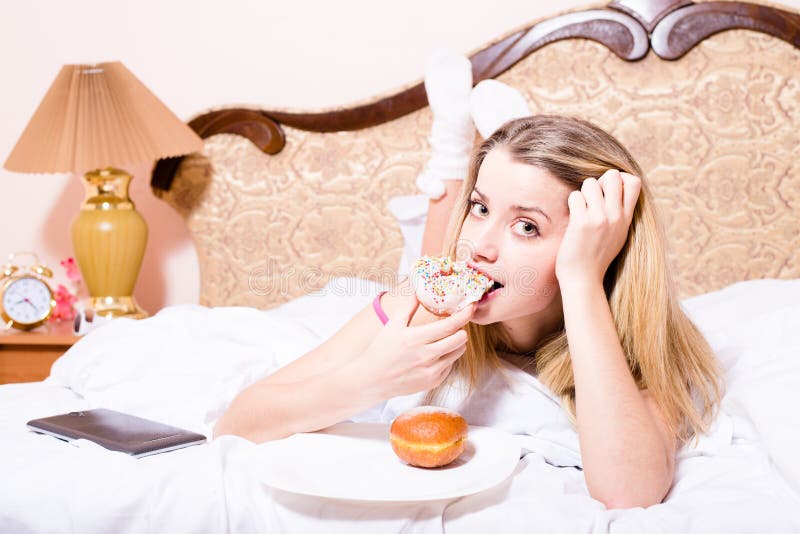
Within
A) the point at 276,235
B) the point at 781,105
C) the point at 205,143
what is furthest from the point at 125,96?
the point at 781,105

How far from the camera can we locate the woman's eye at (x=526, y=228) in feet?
4.46

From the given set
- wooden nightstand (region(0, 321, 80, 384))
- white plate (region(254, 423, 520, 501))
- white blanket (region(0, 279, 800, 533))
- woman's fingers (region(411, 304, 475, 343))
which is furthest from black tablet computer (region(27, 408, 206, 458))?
wooden nightstand (region(0, 321, 80, 384))

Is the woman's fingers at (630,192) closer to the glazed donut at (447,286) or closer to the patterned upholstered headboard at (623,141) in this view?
the glazed donut at (447,286)

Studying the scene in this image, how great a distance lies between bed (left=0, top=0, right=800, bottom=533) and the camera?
115 cm

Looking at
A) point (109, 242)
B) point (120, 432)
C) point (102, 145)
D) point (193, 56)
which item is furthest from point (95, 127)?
point (120, 432)

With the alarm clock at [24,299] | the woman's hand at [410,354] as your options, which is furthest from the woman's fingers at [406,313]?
the alarm clock at [24,299]

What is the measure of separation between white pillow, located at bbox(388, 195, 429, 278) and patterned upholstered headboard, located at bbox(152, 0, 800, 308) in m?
0.13

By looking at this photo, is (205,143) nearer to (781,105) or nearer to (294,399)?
(294,399)

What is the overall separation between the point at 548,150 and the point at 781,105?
1.35 meters

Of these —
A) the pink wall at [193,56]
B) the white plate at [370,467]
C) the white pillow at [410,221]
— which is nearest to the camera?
the white plate at [370,467]

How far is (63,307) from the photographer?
119 inches

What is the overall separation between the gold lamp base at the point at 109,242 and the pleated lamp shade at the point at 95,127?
0.14m

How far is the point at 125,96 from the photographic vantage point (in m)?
2.63

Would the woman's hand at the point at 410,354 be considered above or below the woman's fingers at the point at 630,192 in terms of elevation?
below
